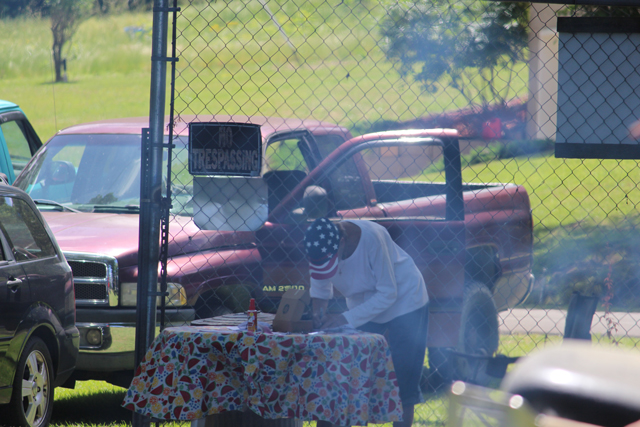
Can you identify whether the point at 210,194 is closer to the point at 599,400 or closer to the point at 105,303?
the point at 105,303

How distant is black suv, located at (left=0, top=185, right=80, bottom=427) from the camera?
14.9 feet

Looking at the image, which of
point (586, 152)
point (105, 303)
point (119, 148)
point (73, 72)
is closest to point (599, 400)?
point (586, 152)

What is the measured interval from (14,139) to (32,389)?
4.64 metres

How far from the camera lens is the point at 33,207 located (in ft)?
17.1

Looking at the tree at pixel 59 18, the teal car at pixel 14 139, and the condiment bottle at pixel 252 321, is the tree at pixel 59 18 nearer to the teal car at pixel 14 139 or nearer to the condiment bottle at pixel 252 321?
the teal car at pixel 14 139

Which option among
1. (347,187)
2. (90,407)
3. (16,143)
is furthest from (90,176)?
(16,143)

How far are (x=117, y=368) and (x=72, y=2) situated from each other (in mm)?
12124

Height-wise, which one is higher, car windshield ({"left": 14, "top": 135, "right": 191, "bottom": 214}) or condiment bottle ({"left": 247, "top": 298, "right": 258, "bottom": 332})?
car windshield ({"left": 14, "top": 135, "right": 191, "bottom": 214})

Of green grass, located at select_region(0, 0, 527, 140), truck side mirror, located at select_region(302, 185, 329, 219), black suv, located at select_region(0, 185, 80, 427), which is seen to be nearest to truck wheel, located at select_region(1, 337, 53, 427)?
black suv, located at select_region(0, 185, 80, 427)

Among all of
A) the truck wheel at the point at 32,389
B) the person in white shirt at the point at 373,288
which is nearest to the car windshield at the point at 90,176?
the truck wheel at the point at 32,389

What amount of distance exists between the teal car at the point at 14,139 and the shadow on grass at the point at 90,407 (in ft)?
9.32

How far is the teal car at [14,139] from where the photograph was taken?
7824 millimetres

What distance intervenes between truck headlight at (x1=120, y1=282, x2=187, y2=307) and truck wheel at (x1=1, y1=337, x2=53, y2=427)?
628mm

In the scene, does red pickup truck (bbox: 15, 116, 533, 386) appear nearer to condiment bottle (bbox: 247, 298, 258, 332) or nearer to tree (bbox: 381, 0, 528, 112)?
condiment bottle (bbox: 247, 298, 258, 332)
